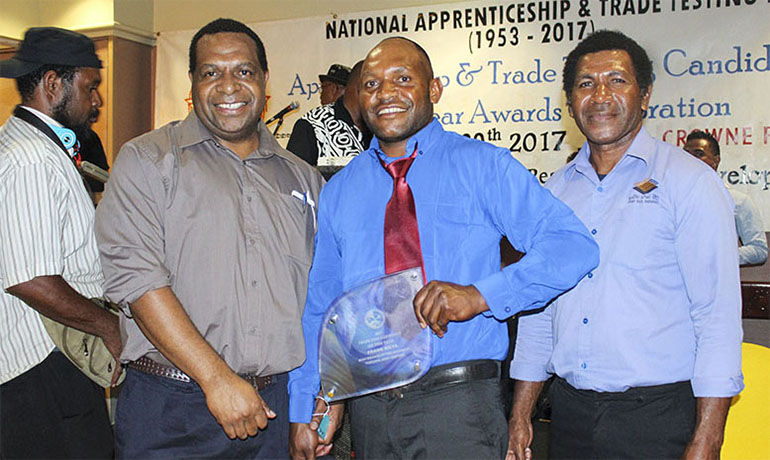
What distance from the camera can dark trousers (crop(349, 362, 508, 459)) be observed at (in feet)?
5.93

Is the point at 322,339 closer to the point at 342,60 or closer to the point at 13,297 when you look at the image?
the point at 13,297

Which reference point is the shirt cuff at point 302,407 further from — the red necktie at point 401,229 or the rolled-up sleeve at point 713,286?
the rolled-up sleeve at point 713,286

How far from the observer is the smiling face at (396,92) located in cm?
202

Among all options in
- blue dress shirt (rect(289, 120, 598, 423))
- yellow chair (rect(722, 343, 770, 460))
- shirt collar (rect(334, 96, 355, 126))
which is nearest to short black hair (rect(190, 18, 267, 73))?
blue dress shirt (rect(289, 120, 598, 423))

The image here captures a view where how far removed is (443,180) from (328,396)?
705 millimetres

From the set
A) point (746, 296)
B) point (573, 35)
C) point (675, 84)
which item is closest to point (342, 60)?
point (573, 35)

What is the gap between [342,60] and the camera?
6.30m

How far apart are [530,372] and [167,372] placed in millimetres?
1143

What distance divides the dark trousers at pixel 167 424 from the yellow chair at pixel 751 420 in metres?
2.03

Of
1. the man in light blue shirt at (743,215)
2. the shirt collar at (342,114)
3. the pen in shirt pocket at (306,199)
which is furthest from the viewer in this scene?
the man in light blue shirt at (743,215)

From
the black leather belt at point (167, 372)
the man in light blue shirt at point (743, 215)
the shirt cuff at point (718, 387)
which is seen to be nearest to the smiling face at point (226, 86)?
the black leather belt at point (167, 372)

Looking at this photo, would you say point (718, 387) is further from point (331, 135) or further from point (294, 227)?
point (331, 135)

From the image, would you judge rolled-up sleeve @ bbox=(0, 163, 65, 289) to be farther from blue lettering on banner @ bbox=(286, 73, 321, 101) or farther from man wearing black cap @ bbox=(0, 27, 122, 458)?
blue lettering on banner @ bbox=(286, 73, 321, 101)

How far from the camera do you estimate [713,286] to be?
1.89 meters
